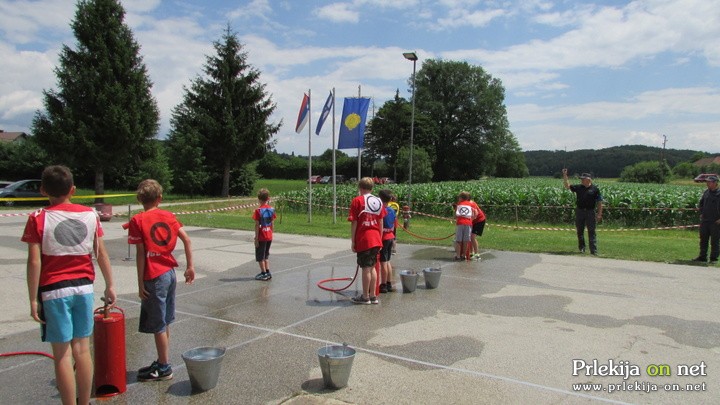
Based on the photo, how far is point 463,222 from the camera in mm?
11016

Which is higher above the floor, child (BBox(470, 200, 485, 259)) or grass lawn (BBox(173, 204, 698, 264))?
child (BBox(470, 200, 485, 259))

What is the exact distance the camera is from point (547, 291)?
8.34m

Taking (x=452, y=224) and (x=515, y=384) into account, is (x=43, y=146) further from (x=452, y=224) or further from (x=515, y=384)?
(x=515, y=384)

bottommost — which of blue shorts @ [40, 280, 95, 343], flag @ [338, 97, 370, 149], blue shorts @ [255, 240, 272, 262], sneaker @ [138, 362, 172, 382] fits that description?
sneaker @ [138, 362, 172, 382]

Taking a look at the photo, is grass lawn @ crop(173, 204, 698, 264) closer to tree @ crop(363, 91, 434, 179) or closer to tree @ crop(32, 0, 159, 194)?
tree @ crop(32, 0, 159, 194)

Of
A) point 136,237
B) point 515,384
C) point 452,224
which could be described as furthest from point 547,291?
point 452,224

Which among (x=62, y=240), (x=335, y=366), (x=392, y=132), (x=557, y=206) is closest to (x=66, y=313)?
(x=62, y=240)

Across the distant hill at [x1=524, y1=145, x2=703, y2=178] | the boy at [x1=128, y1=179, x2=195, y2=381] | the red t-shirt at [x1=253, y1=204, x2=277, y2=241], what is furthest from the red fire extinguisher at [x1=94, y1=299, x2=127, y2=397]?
the distant hill at [x1=524, y1=145, x2=703, y2=178]

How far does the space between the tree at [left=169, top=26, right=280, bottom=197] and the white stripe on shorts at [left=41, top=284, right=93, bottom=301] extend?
3369 cm

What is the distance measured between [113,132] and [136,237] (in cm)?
Answer: 2880

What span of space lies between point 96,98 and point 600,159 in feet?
463

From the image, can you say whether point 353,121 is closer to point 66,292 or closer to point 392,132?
point 66,292

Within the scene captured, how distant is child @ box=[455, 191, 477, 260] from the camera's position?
428 inches

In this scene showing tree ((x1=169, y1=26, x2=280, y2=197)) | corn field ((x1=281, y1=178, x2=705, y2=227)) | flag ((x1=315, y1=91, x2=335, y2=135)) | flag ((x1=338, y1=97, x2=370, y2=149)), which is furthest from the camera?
tree ((x1=169, y1=26, x2=280, y2=197))
